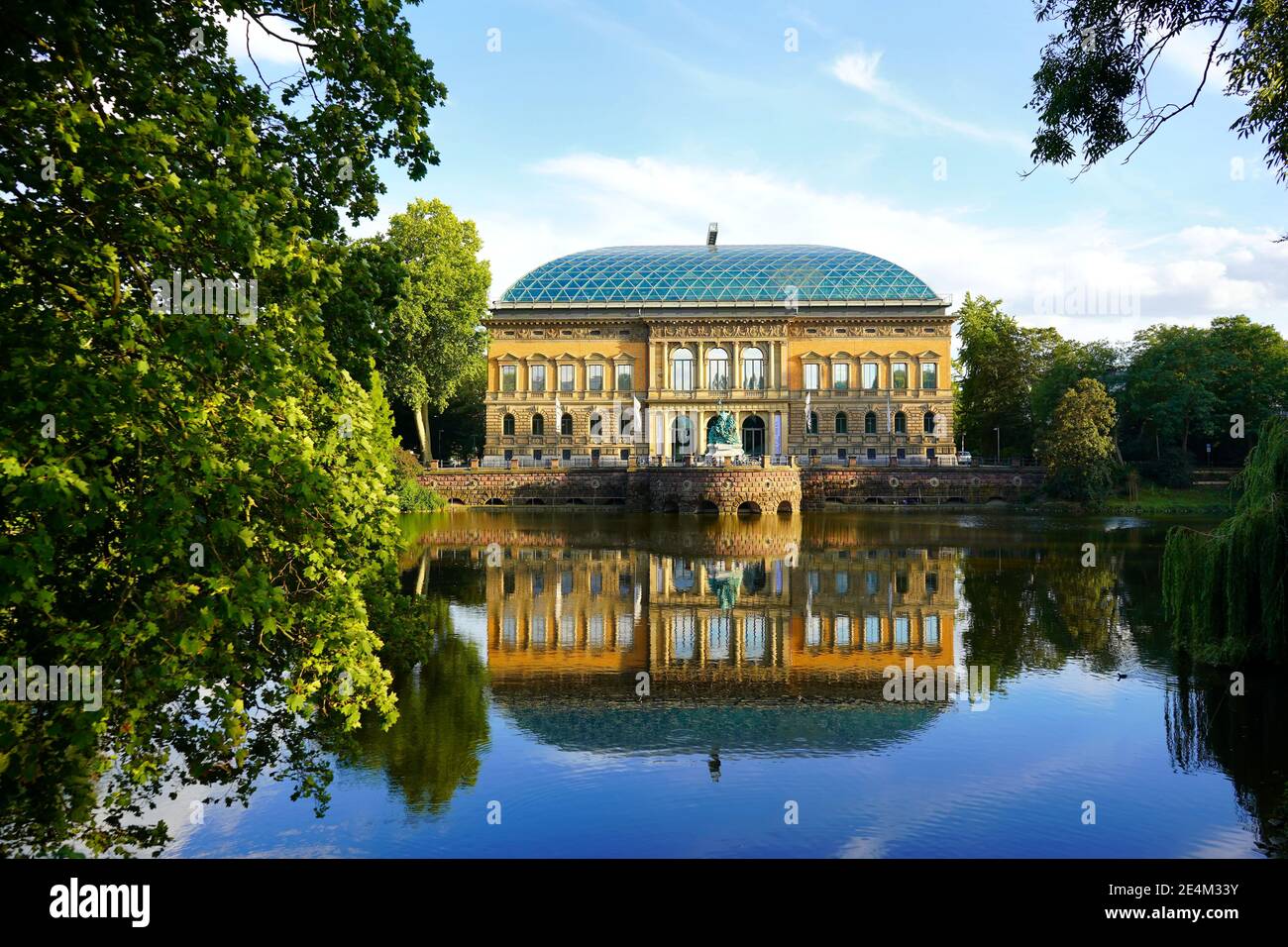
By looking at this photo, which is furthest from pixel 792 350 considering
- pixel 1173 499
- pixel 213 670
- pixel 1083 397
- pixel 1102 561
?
pixel 213 670

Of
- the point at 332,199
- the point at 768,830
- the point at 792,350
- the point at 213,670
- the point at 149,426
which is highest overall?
the point at 792,350

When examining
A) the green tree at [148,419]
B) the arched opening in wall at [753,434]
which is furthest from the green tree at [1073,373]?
the green tree at [148,419]

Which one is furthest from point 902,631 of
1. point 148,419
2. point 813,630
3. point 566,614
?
point 148,419

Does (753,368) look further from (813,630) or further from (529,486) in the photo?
(813,630)

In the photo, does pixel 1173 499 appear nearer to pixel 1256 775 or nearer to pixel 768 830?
pixel 1256 775

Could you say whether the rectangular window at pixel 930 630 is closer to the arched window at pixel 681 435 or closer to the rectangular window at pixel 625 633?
the rectangular window at pixel 625 633

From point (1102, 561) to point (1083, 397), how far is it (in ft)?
94.0

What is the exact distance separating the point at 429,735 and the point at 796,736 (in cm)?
552

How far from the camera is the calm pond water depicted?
10492mm

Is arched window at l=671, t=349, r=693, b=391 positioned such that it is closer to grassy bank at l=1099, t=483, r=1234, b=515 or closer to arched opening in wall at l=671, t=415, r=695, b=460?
arched opening in wall at l=671, t=415, r=695, b=460

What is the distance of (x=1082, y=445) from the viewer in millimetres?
57562

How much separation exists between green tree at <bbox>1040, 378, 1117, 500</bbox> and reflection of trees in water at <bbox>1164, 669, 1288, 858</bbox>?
4440 centimetres

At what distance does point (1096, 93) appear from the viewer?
1301cm

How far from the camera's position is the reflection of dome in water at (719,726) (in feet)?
44.5
